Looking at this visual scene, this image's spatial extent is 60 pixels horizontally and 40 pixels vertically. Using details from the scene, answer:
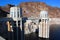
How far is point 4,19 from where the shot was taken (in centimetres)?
4441

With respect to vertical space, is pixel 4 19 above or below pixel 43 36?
above

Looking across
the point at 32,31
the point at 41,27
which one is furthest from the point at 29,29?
the point at 41,27

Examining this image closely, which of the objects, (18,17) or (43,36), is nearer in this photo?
(18,17)

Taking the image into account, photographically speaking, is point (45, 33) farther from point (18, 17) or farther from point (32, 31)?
point (18, 17)

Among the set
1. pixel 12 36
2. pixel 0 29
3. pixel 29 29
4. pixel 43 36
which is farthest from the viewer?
pixel 29 29

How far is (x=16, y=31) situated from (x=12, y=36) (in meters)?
1.90

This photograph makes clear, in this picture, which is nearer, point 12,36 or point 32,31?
point 12,36

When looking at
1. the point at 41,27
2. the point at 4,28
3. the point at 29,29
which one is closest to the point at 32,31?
the point at 29,29

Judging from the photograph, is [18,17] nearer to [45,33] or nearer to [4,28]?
[4,28]

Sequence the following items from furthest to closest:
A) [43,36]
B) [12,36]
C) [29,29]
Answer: [29,29] → [43,36] → [12,36]

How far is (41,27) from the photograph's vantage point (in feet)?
217

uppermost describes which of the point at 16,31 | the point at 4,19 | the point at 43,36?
the point at 4,19

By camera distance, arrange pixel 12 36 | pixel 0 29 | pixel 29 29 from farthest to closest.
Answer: pixel 29 29
pixel 0 29
pixel 12 36

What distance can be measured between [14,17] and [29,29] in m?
33.1
